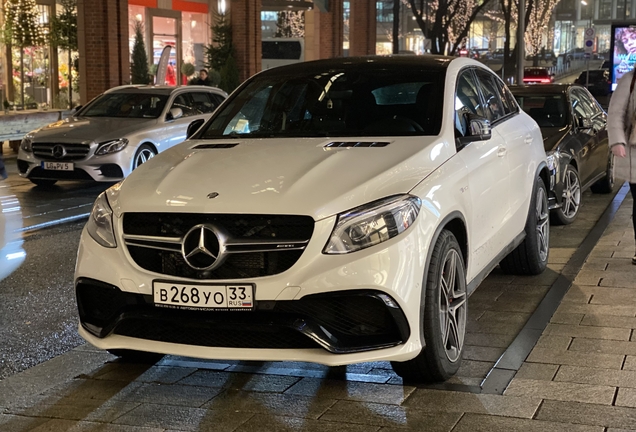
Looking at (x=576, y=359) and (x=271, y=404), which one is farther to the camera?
(x=576, y=359)

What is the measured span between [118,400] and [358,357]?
1.27 metres

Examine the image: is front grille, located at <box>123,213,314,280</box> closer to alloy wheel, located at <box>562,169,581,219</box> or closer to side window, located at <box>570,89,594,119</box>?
alloy wheel, located at <box>562,169,581,219</box>

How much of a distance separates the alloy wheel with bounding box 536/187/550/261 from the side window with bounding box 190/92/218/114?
8853 mm

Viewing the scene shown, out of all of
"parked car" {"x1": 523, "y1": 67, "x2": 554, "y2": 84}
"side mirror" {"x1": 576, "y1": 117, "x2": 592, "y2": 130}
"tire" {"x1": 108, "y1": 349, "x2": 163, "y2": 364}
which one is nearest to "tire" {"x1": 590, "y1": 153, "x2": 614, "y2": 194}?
"side mirror" {"x1": 576, "y1": 117, "x2": 592, "y2": 130}

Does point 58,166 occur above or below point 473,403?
above

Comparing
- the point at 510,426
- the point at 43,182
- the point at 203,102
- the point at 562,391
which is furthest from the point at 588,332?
the point at 203,102

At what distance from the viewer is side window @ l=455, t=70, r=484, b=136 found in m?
5.65

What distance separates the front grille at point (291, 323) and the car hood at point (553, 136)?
585 centimetres

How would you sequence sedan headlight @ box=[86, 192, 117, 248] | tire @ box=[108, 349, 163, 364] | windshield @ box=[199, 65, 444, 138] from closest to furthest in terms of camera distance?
sedan headlight @ box=[86, 192, 117, 248], tire @ box=[108, 349, 163, 364], windshield @ box=[199, 65, 444, 138]

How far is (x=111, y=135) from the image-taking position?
13.5m

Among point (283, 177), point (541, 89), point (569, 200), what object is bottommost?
point (569, 200)

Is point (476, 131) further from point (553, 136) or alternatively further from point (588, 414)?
point (553, 136)

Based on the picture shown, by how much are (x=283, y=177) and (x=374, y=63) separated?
5.94 feet

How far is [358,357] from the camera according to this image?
170 inches
